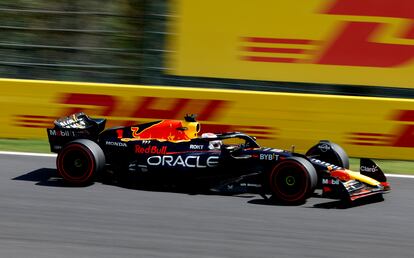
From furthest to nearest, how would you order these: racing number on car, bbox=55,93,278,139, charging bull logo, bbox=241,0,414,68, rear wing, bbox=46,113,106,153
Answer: charging bull logo, bbox=241,0,414,68 < racing number on car, bbox=55,93,278,139 < rear wing, bbox=46,113,106,153

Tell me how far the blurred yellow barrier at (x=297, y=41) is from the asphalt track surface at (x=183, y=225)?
3575 mm

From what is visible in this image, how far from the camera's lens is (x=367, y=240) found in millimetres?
7527

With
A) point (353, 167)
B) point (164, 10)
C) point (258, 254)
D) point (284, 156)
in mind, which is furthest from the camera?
point (164, 10)

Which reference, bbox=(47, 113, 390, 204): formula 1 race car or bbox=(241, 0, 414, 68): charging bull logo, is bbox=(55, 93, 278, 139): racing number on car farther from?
bbox=(47, 113, 390, 204): formula 1 race car

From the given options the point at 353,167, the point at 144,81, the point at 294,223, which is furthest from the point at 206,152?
the point at 144,81

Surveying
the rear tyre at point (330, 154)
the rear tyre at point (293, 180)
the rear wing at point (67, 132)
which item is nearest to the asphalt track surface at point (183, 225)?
the rear tyre at point (293, 180)

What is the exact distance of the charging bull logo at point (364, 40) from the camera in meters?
12.6

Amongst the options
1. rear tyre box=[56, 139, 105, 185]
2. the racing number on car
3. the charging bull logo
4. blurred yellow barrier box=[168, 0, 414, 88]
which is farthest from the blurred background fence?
rear tyre box=[56, 139, 105, 185]

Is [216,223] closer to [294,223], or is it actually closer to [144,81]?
[294,223]

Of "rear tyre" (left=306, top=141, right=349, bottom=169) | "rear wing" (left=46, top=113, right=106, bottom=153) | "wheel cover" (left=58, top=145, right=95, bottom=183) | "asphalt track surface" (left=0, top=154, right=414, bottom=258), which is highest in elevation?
"rear wing" (left=46, top=113, right=106, bottom=153)

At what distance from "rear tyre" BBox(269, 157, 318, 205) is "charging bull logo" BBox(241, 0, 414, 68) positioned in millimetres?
4373

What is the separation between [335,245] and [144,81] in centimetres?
698

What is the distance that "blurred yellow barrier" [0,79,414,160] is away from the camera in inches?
470

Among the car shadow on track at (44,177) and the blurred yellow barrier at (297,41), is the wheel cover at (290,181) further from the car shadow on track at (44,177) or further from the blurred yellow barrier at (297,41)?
the blurred yellow barrier at (297,41)
